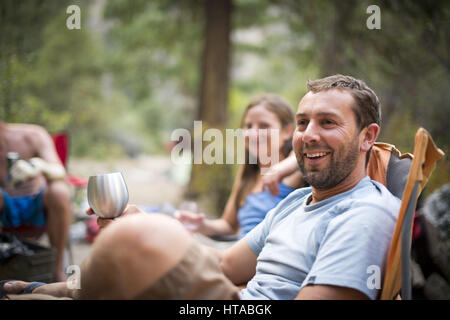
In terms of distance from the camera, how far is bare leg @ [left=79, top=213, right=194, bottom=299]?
963mm

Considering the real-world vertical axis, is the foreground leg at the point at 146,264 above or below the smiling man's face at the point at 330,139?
below

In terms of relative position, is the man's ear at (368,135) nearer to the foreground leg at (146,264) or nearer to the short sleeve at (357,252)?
the short sleeve at (357,252)

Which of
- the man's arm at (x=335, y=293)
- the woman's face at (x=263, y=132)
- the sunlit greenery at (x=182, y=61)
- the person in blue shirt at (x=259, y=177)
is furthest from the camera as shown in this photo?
the sunlit greenery at (x=182, y=61)

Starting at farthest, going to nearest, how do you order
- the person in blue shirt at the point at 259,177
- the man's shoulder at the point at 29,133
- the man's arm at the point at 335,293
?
the man's shoulder at the point at 29,133
the person in blue shirt at the point at 259,177
the man's arm at the point at 335,293

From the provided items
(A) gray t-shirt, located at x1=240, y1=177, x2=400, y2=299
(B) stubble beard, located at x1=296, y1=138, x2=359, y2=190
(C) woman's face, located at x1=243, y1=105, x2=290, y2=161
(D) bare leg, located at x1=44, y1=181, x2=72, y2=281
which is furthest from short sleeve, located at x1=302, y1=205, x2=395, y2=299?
(D) bare leg, located at x1=44, y1=181, x2=72, y2=281

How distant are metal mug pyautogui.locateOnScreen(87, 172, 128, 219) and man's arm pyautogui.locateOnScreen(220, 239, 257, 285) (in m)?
0.50

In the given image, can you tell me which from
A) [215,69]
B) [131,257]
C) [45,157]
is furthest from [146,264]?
[215,69]

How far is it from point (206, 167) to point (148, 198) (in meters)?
2.46

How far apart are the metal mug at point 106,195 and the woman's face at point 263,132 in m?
1.03

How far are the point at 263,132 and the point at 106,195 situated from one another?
→ 1.12 metres

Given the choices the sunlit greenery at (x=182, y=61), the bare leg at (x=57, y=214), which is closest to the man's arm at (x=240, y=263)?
the bare leg at (x=57, y=214)

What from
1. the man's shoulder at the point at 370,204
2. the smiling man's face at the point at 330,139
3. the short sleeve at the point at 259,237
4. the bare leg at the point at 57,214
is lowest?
the bare leg at the point at 57,214

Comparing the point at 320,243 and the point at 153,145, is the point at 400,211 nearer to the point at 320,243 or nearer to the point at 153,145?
the point at 320,243

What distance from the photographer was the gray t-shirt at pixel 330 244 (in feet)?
3.52
